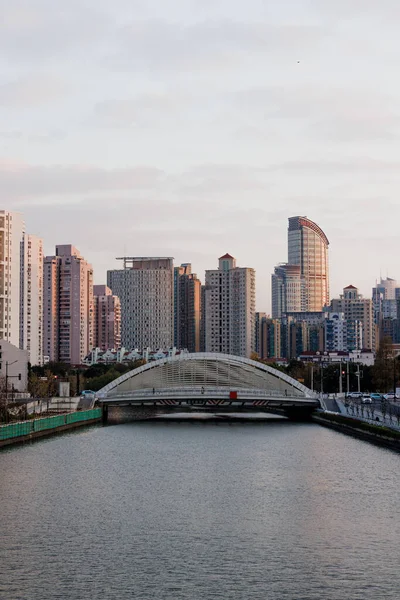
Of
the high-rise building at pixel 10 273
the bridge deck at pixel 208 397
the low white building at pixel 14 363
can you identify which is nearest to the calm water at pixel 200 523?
the bridge deck at pixel 208 397

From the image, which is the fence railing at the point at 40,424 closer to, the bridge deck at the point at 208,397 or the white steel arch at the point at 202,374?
the bridge deck at the point at 208,397

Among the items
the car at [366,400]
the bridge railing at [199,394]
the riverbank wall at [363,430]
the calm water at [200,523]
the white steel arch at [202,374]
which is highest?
the white steel arch at [202,374]

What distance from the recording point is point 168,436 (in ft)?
280

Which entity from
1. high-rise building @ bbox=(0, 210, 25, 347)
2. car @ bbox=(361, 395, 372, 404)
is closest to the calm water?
car @ bbox=(361, 395, 372, 404)

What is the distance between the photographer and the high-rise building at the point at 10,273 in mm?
150250

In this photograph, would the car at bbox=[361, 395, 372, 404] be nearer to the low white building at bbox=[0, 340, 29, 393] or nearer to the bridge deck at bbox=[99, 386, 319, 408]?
the bridge deck at bbox=[99, 386, 319, 408]

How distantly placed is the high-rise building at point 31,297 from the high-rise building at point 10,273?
1611mm

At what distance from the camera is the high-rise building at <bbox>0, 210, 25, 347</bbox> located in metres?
150

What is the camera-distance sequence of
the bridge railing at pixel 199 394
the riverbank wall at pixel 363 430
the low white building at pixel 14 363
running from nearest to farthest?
the riverbank wall at pixel 363 430
the bridge railing at pixel 199 394
the low white building at pixel 14 363

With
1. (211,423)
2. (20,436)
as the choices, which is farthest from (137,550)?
(211,423)

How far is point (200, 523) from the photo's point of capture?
42.3m

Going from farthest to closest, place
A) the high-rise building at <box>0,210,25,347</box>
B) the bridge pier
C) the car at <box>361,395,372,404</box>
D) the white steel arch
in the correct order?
the high-rise building at <box>0,210,25,347</box> < the white steel arch < the bridge pier < the car at <box>361,395,372,404</box>

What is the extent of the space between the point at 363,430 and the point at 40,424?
27.1 metres

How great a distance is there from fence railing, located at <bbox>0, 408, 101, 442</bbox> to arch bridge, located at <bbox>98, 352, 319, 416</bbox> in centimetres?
830
